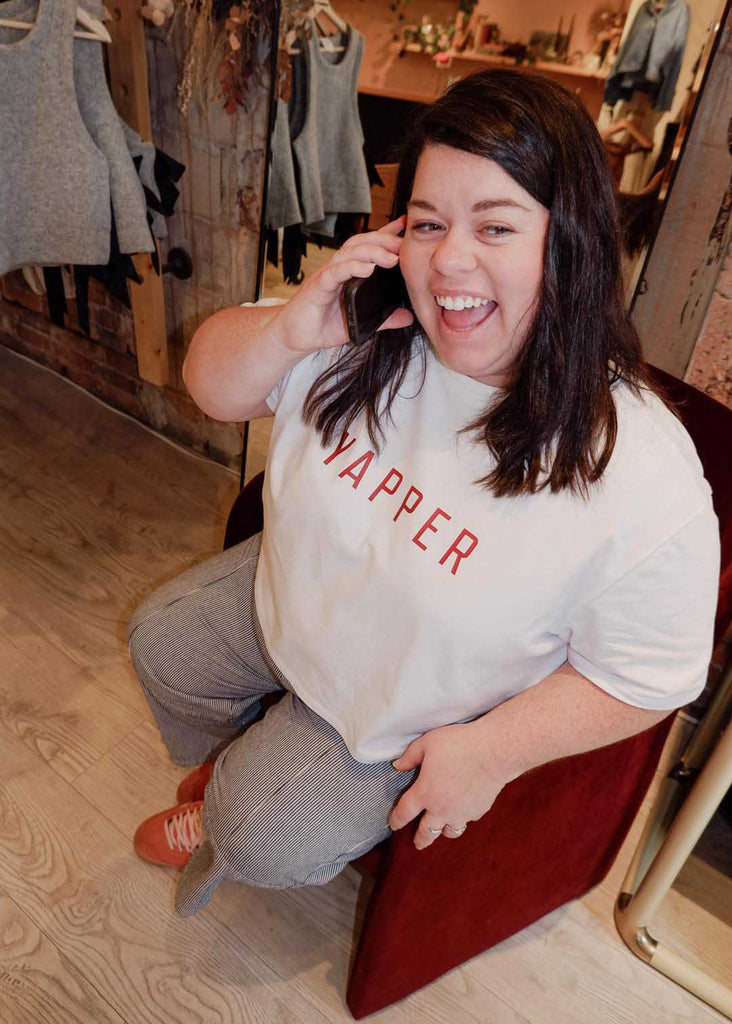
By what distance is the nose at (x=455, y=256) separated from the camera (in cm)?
77

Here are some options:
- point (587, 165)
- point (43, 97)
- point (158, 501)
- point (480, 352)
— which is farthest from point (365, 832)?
point (43, 97)

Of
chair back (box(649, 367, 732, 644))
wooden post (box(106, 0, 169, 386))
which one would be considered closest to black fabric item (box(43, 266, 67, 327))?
wooden post (box(106, 0, 169, 386))

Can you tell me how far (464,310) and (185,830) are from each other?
0.99m

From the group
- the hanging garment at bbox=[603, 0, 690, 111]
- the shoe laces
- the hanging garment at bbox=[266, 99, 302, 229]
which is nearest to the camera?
the hanging garment at bbox=[603, 0, 690, 111]

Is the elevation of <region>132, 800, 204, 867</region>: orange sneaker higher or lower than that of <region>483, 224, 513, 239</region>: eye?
lower

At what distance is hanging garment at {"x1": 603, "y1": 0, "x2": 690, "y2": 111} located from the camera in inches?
45.1

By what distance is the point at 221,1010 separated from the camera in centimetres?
116

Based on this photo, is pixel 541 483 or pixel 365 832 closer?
pixel 541 483

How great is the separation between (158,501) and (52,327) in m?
0.91

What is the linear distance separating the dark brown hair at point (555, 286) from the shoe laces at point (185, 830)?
818 mm

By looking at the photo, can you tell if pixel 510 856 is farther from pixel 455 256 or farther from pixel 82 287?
pixel 82 287

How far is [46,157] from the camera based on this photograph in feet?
5.20

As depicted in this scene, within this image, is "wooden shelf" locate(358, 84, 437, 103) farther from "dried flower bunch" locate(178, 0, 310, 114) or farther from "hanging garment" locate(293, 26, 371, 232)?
"dried flower bunch" locate(178, 0, 310, 114)

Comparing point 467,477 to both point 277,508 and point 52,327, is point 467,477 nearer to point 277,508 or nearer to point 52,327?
point 277,508
